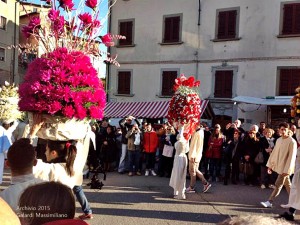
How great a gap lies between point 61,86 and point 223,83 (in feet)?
52.7

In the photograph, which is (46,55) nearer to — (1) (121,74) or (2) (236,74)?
(2) (236,74)

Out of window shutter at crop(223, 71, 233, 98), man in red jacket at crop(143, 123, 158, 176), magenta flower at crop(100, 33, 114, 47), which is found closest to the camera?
magenta flower at crop(100, 33, 114, 47)

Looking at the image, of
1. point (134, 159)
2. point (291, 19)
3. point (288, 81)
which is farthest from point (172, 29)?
point (134, 159)

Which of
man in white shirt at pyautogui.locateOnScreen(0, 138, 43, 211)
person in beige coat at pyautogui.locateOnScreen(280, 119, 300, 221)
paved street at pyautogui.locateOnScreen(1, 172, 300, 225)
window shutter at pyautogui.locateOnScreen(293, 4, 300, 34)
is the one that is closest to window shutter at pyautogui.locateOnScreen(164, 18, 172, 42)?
window shutter at pyautogui.locateOnScreen(293, 4, 300, 34)

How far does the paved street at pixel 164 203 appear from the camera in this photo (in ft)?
21.6

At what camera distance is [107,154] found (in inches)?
483

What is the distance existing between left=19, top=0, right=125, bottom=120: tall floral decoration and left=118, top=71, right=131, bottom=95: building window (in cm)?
1771

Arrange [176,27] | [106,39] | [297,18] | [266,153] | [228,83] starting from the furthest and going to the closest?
[176,27] → [228,83] → [297,18] → [266,153] → [106,39]

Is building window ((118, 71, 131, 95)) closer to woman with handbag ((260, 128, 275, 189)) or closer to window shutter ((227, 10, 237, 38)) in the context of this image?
window shutter ((227, 10, 237, 38))

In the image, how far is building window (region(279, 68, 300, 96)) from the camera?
17.4 metres

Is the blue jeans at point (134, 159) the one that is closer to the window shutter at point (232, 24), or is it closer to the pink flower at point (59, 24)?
the pink flower at point (59, 24)

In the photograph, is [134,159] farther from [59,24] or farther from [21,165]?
[21,165]

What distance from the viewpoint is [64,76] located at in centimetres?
368

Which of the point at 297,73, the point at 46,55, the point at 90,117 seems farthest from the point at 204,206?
the point at 297,73
